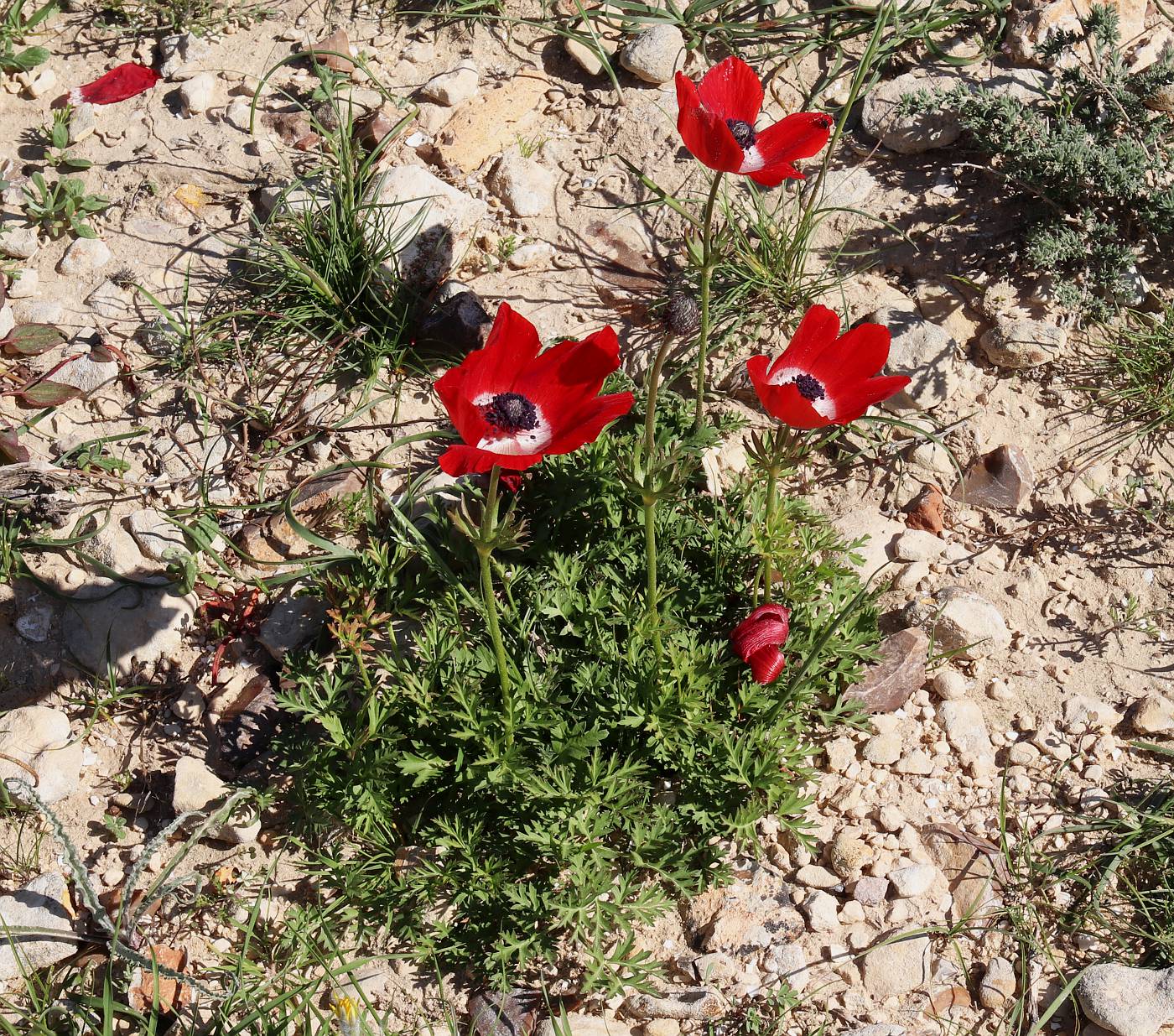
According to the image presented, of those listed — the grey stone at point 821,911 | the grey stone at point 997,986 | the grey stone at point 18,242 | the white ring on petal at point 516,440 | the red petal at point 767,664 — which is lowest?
the grey stone at point 997,986

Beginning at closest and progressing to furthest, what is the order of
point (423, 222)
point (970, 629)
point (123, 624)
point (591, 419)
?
point (591, 419) < point (970, 629) < point (123, 624) < point (423, 222)

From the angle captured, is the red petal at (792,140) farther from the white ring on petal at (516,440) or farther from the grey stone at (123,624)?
the grey stone at (123,624)

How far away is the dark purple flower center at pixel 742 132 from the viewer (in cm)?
316

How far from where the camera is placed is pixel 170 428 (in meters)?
3.99

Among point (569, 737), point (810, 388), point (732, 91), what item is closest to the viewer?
point (810, 388)

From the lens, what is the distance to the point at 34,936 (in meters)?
3.04

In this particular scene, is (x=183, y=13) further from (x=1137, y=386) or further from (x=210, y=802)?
(x=1137, y=386)

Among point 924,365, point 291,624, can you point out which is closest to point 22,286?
point 291,624

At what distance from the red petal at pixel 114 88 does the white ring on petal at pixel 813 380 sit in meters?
3.08

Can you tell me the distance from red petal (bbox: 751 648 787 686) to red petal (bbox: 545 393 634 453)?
3.34 feet

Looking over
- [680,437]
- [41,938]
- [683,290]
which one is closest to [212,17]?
[683,290]

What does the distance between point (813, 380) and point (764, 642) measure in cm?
73

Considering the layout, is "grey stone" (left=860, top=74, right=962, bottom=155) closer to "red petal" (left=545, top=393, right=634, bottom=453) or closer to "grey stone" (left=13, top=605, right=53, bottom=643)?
"red petal" (left=545, top=393, right=634, bottom=453)

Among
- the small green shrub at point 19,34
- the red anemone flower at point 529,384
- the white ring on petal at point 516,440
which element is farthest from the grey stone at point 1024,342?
the small green shrub at point 19,34
